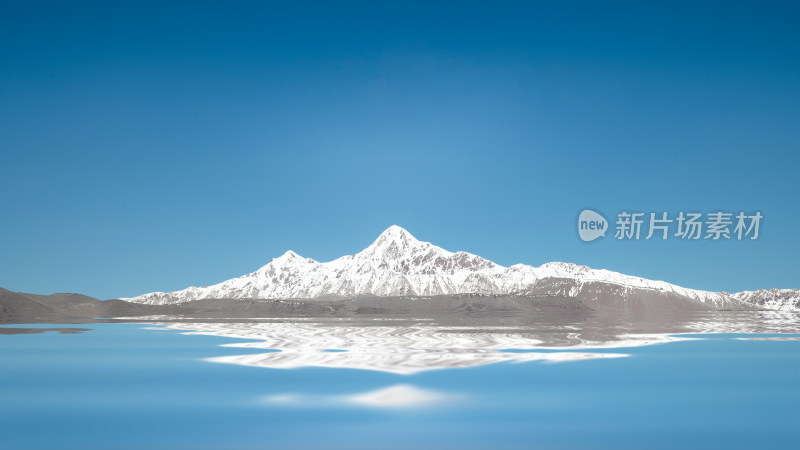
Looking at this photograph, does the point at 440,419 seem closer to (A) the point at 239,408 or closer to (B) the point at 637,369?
(A) the point at 239,408

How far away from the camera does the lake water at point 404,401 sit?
18.6 metres

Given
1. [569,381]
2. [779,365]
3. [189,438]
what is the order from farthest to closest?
[779,365], [569,381], [189,438]

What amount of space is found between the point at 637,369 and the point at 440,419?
673 inches

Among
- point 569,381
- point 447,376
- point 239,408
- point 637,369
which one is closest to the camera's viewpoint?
point 239,408

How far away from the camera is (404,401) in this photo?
2367 cm

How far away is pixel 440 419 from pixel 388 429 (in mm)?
2263

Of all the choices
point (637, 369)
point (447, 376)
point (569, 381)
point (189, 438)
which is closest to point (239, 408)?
point (189, 438)

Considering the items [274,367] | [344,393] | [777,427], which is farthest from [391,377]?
[777,427]

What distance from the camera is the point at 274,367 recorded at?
34.8 metres

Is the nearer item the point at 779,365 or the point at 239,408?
the point at 239,408

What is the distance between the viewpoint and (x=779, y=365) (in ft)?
116

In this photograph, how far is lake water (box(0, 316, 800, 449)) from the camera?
1859 cm

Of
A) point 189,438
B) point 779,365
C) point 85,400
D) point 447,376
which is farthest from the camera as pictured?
point 779,365

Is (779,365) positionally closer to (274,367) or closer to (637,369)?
(637,369)
